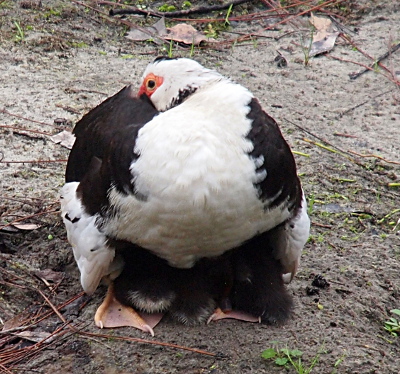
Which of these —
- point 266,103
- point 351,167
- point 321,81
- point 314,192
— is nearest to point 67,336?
point 314,192

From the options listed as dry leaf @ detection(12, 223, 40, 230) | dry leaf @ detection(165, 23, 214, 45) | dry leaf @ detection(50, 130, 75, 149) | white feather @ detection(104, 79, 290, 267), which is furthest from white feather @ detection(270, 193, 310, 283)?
dry leaf @ detection(165, 23, 214, 45)

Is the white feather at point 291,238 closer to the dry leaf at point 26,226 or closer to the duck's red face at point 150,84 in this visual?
the duck's red face at point 150,84

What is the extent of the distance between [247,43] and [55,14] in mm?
1450

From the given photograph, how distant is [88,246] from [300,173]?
1.67 meters

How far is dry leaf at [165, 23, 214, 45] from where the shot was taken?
18.3 ft

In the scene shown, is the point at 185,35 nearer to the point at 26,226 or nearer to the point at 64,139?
the point at 64,139

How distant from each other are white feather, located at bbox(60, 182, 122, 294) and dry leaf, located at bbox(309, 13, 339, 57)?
10.1 feet

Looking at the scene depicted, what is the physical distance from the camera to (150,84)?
2.97 metres

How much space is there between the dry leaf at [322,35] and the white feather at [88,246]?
3.09 metres

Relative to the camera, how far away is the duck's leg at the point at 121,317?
119 inches

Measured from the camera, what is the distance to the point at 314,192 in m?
4.05

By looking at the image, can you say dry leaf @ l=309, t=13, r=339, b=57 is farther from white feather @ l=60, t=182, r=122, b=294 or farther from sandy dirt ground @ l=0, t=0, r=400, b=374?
white feather @ l=60, t=182, r=122, b=294

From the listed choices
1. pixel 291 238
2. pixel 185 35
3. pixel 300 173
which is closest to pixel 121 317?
pixel 291 238

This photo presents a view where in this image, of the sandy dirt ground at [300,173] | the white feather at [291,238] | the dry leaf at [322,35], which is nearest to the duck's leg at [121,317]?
the sandy dirt ground at [300,173]
